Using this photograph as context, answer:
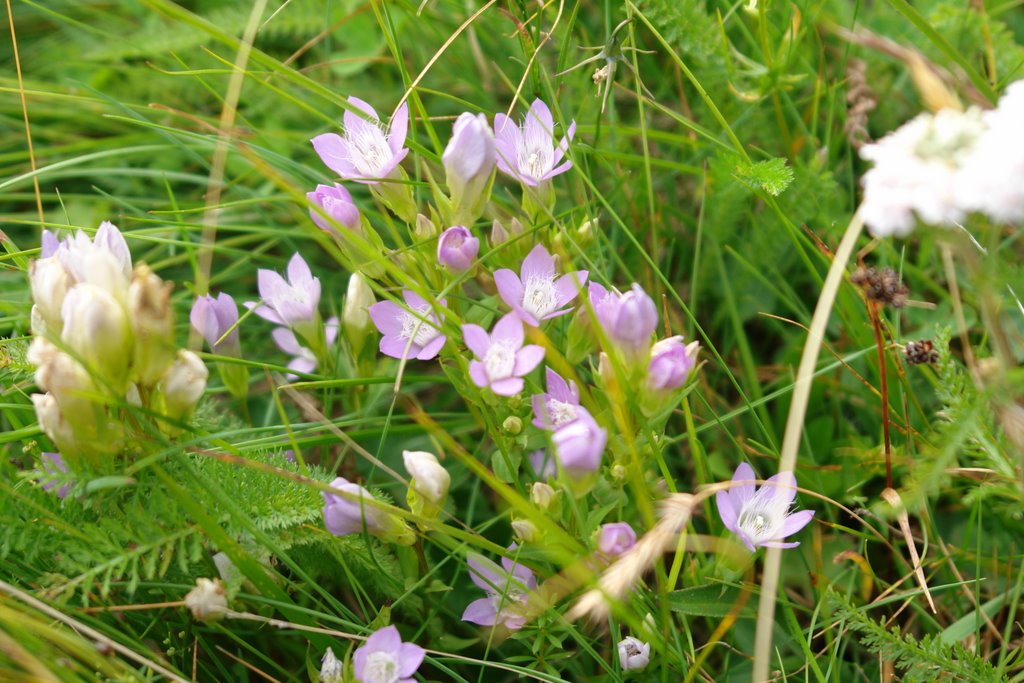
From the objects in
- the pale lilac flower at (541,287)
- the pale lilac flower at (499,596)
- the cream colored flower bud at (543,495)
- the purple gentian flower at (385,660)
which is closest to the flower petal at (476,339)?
the pale lilac flower at (541,287)

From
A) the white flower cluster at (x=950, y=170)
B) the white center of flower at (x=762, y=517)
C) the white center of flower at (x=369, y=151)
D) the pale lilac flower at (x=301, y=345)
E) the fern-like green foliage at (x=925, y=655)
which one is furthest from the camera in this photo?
the pale lilac flower at (x=301, y=345)

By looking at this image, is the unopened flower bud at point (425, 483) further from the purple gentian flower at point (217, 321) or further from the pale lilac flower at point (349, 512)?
the purple gentian flower at point (217, 321)

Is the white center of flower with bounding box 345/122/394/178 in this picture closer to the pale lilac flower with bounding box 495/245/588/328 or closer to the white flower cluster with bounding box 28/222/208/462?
the pale lilac flower with bounding box 495/245/588/328

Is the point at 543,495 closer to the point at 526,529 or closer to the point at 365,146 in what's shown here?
the point at 526,529

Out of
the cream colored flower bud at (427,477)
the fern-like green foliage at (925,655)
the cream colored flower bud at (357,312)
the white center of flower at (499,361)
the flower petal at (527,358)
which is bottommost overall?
the fern-like green foliage at (925,655)

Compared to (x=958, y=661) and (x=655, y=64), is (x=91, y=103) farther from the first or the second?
(x=958, y=661)

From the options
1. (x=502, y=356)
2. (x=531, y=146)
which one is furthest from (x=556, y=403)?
(x=531, y=146)

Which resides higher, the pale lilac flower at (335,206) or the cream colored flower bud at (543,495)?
the pale lilac flower at (335,206)
